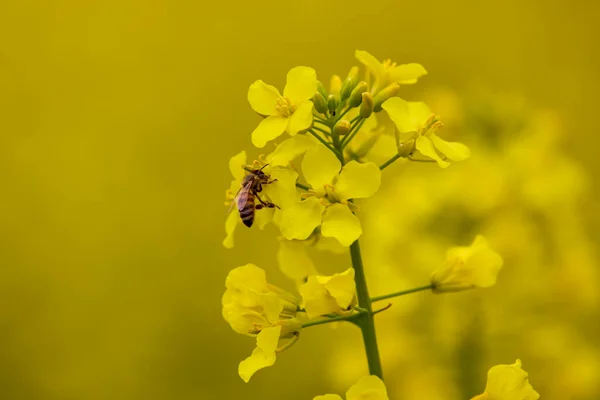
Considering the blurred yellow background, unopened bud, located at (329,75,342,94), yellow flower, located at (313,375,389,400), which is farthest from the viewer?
the blurred yellow background

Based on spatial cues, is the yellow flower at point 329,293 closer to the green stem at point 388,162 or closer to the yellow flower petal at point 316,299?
the yellow flower petal at point 316,299

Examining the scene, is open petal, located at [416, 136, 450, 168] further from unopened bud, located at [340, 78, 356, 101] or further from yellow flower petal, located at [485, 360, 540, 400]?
yellow flower petal, located at [485, 360, 540, 400]

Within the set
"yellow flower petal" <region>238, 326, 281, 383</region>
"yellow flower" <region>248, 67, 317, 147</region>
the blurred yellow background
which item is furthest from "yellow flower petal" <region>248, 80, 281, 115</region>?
the blurred yellow background

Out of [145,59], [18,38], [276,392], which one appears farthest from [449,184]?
[18,38]

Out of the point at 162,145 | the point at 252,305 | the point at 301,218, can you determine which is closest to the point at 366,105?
the point at 301,218

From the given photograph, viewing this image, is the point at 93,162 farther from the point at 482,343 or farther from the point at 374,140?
the point at 374,140

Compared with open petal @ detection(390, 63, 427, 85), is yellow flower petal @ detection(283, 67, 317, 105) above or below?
above
